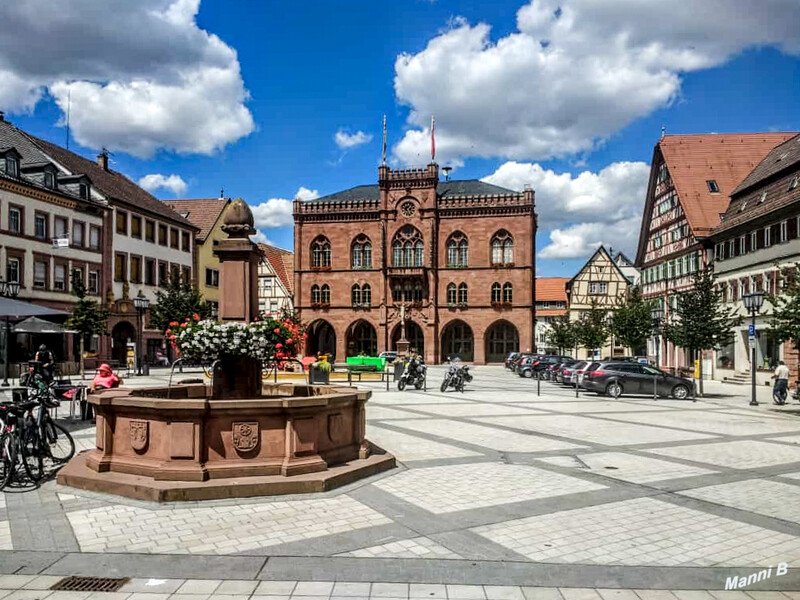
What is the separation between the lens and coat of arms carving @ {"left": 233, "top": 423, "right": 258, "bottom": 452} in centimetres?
808

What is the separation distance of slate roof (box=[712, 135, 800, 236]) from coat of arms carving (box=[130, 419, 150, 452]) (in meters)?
31.8

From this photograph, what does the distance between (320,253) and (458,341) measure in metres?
15.8

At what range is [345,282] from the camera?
64.5m

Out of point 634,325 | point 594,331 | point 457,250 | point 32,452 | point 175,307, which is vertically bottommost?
point 32,452

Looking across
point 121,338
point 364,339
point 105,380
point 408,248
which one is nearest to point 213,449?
point 105,380

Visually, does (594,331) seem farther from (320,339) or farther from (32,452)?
(32,452)

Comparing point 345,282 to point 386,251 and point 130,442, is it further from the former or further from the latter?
point 130,442

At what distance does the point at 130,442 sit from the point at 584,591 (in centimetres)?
567

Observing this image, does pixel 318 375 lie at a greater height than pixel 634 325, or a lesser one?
lesser

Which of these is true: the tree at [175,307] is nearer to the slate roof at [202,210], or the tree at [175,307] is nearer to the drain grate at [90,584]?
the slate roof at [202,210]

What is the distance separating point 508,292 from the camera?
61.7m

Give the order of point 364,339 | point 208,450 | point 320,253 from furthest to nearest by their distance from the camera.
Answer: point 364,339 < point 320,253 < point 208,450

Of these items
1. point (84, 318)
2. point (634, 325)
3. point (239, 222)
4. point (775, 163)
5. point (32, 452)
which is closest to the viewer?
point (32, 452)

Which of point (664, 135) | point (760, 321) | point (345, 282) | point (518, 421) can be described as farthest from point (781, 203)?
point (345, 282)
